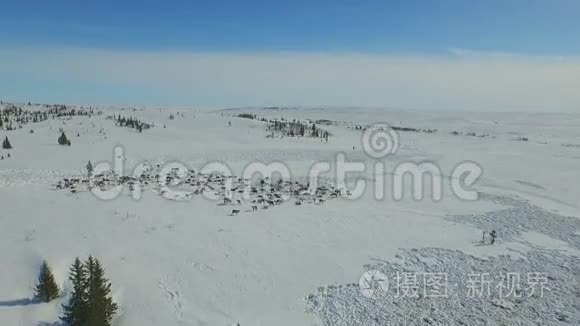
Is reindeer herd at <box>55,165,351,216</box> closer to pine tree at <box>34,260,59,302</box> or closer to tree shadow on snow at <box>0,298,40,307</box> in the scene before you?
pine tree at <box>34,260,59,302</box>

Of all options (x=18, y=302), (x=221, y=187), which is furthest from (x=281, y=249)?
(x=221, y=187)

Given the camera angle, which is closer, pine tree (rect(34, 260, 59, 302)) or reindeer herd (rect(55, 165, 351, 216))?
pine tree (rect(34, 260, 59, 302))

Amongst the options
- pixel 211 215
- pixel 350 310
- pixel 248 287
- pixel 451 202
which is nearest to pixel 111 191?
pixel 211 215

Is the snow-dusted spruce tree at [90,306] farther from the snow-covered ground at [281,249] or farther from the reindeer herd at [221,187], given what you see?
the reindeer herd at [221,187]

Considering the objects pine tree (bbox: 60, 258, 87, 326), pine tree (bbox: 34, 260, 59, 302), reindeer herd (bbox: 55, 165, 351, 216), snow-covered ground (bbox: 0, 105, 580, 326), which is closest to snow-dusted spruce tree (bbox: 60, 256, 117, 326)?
pine tree (bbox: 60, 258, 87, 326)

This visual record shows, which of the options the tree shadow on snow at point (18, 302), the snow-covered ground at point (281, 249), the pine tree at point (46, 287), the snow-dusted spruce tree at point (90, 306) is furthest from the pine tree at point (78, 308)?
the tree shadow on snow at point (18, 302)

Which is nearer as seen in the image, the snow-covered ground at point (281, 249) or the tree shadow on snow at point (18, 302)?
the tree shadow on snow at point (18, 302)
